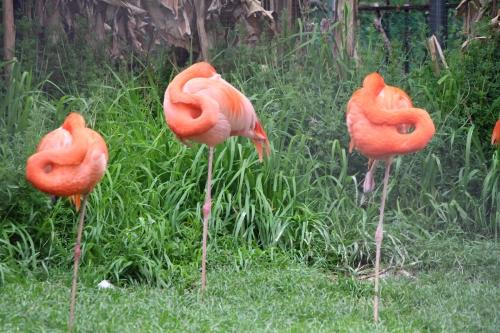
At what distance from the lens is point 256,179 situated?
496cm

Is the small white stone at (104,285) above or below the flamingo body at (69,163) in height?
below

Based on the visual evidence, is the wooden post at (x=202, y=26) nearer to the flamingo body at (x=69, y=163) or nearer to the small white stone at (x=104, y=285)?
the small white stone at (x=104, y=285)

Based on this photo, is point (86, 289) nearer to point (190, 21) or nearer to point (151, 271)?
point (151, 271)

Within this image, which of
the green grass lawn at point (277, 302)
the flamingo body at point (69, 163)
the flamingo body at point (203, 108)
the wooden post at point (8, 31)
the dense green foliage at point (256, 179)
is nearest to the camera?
the flamingo body at point (69, 163)

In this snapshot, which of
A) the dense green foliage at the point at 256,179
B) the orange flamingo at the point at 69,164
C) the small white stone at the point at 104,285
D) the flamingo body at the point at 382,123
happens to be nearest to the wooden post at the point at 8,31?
the dense green foliage at the point at 256,179

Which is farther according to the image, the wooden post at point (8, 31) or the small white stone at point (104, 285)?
the wooden post at point (8, 31)

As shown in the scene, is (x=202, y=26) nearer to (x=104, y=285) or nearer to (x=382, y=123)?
(x=104, y=285)

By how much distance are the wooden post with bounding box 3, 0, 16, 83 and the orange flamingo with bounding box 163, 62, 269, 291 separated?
2.14m

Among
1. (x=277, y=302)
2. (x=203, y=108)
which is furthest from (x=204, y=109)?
(x=277, y=302)

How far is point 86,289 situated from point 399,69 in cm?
317

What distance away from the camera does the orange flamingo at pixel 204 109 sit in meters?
3.77

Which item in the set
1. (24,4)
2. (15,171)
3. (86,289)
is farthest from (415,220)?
(24,4)

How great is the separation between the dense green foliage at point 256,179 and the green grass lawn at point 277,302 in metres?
0.20

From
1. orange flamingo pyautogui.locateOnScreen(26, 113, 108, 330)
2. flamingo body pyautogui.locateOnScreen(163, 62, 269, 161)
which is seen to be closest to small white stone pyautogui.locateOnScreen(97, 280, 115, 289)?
orange flamingo pyautogui.locateOnScreen(26, 113, 108, 330)
